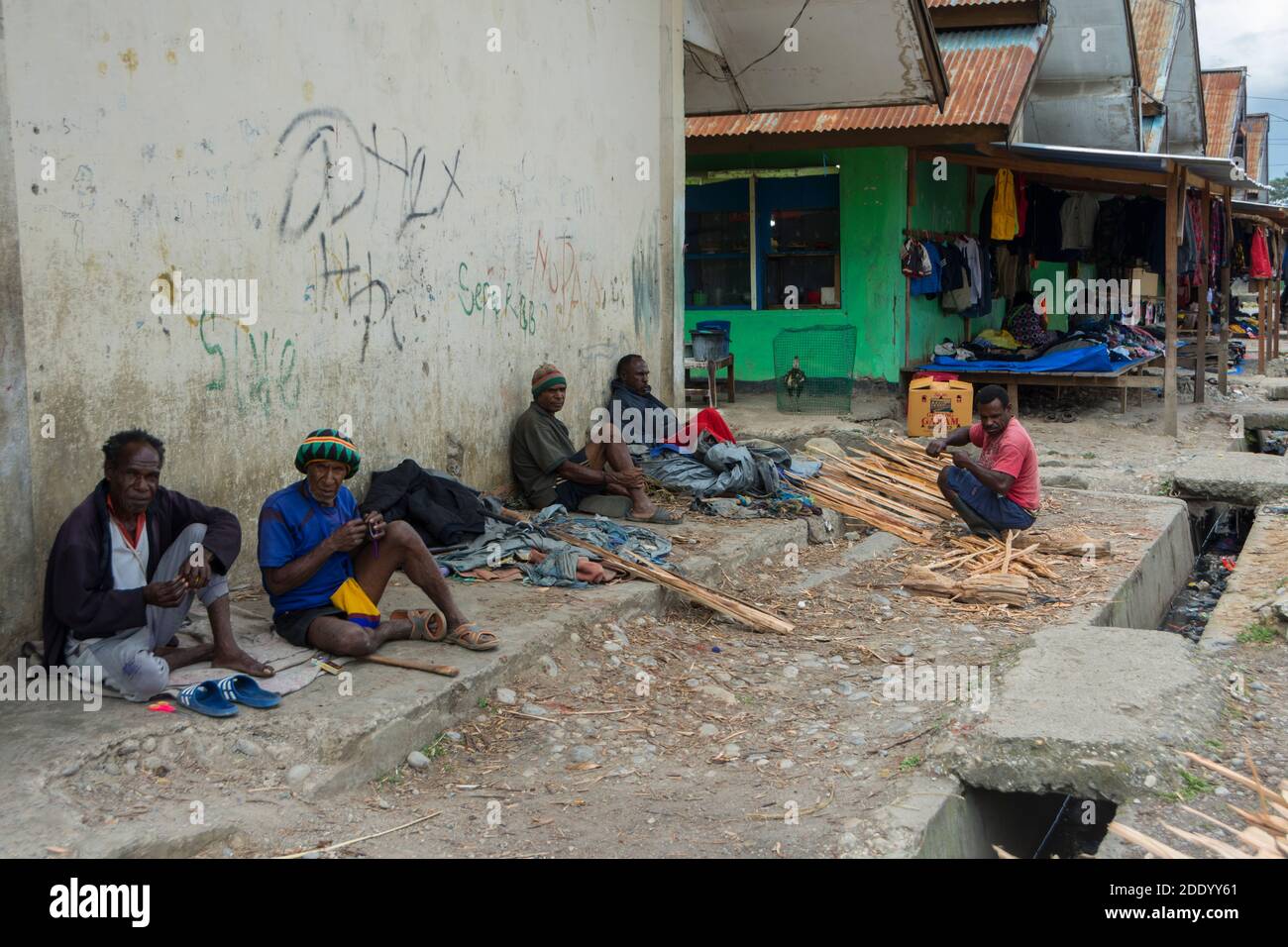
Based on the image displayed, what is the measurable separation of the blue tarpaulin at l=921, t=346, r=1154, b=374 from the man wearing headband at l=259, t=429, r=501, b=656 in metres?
9.84

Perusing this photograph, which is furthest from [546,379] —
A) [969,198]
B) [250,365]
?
[969,198]

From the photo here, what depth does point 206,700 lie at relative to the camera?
4.31 m

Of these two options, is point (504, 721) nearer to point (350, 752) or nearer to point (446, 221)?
point (350, 752)

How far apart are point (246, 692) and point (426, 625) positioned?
3.45 feet

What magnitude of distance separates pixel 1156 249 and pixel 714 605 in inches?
470

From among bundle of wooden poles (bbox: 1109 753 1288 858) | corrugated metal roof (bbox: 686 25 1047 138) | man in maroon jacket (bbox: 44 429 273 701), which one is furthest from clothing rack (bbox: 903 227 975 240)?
man in maroon jacket (bbox: 44 429 273 701)

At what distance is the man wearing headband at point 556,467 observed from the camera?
8.09m

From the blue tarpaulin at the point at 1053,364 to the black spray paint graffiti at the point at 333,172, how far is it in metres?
8.49

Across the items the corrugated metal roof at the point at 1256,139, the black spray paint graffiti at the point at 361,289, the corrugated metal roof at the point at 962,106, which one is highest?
the corrugated metal roof at the point at 1256,139

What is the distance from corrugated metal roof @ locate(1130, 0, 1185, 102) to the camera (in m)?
21.4

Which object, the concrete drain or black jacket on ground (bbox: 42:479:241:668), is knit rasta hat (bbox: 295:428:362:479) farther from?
the concrete drain

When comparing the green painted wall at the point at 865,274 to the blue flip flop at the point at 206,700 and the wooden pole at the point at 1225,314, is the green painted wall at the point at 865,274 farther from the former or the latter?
the blue flip flop at the point at 206,700

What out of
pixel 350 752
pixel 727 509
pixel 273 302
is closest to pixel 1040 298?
pixel 727 509

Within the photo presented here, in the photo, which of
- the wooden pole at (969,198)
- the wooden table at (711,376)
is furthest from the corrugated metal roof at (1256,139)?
the wooden table at (711,376)
